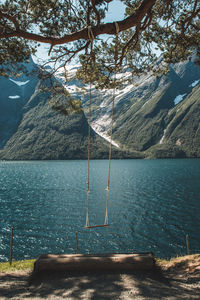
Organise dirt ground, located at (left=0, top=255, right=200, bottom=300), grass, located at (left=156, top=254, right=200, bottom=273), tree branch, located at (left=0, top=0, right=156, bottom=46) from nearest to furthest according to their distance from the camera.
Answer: dirt ground, located at (left=0, top=255, right=200, bottom=300), tree branch, located at (left=0, top=0, right=156, bottom=46), grass, located at (left=156, top=254, right=200, bottom=273)

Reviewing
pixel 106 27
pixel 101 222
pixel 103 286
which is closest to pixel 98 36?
pixel 106 27

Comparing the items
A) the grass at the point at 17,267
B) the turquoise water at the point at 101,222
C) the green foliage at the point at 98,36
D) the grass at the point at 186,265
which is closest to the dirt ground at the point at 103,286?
the grass at the point at 186,265

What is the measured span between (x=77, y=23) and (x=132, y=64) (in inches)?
136

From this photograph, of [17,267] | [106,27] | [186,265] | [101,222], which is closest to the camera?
[106,27]

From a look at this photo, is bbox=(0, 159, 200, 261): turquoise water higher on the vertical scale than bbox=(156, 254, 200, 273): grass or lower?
lower

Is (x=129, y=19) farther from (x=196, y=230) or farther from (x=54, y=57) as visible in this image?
(x=196, y=230)

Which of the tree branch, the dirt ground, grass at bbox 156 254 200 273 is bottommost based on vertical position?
grass at bbox 156 254 200 273

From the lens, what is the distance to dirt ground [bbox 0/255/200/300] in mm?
4699

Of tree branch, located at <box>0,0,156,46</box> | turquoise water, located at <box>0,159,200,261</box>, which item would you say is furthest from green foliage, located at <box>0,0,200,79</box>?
turquoise water, located at <box>0,159,200,261</box>

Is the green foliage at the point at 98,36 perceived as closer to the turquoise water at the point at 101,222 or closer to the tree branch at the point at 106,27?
the tree branch at the point at 106,27

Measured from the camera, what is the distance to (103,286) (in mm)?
5164

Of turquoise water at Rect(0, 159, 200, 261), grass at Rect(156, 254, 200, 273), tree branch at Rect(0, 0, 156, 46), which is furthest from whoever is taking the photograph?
turquoise water at Rect(0, 159, 200, 261)

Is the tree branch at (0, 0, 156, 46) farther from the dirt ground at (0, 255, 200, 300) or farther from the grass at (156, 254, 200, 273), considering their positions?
the grass at (156, 254, 200, 273)

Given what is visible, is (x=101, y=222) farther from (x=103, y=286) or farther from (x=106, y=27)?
(x=106, y=27)
